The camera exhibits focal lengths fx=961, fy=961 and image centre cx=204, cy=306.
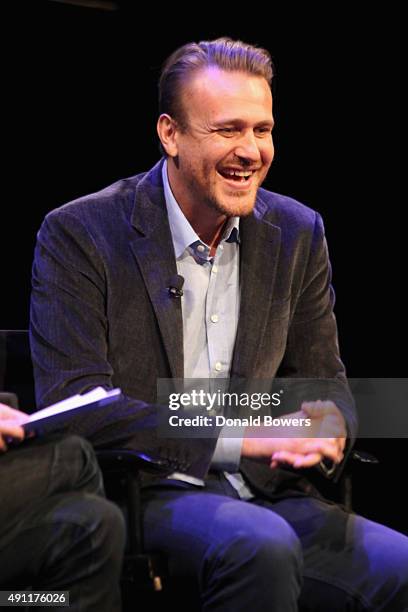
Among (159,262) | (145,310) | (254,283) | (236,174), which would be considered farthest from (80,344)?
(236,174)

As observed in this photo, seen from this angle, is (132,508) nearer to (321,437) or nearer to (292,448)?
(292,448)

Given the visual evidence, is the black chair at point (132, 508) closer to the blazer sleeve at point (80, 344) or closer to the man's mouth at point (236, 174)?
the blazer sleeve at point (80, 344)

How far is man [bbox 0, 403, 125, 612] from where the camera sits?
2002 mm

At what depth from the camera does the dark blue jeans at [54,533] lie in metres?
2.00

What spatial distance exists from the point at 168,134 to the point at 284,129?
1057 millimetres

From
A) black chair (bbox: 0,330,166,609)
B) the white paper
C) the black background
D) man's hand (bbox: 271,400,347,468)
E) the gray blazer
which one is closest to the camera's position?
the white paper

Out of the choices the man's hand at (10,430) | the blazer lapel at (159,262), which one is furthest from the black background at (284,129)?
the man's hand at (10,430)

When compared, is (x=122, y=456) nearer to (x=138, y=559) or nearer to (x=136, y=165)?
(x=138, y=559)

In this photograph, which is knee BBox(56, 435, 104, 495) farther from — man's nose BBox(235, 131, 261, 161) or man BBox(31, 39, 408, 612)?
man's nose BBox(235, 131, 261, 161)

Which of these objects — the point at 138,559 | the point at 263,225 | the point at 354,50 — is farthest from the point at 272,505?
the point at 354,50

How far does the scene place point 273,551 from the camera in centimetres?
220

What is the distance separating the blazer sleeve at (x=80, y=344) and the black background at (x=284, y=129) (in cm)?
83

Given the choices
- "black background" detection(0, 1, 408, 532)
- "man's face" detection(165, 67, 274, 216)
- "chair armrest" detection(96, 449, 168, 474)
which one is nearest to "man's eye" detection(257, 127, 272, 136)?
"man's face" detection(165, 67, 274, 216)

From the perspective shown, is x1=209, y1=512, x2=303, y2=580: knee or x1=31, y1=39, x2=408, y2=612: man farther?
x1=31, y1=39, x2=408, y2=612: man
